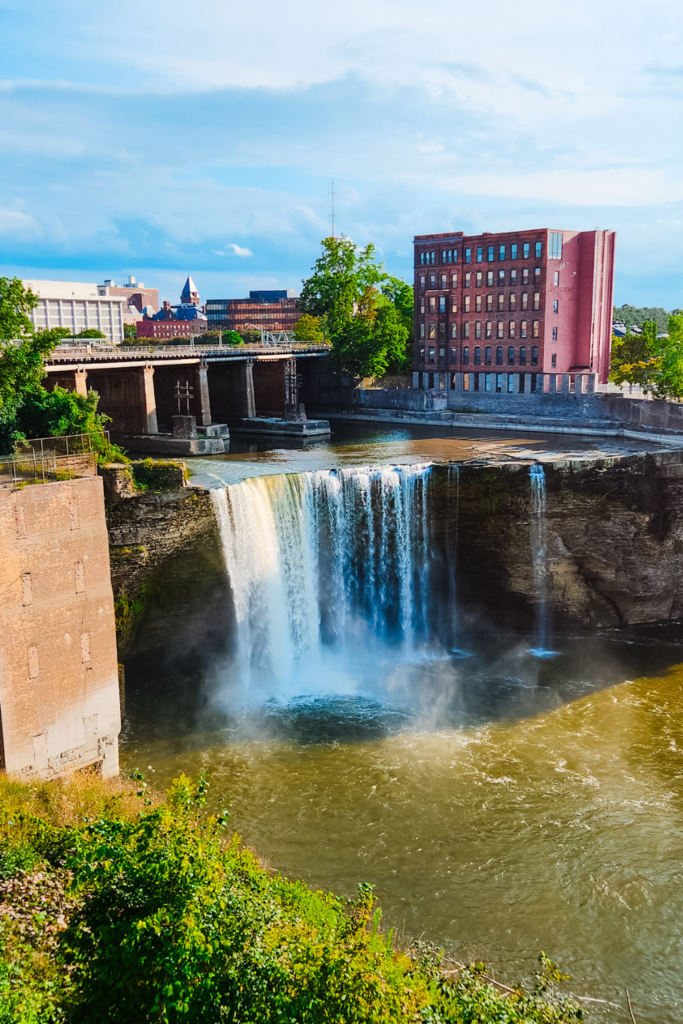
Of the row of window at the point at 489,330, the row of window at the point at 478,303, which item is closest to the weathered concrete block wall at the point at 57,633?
the row of window at the point at 489,330

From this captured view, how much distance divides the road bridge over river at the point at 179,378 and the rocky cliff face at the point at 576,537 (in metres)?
21.5

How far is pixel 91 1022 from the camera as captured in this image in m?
14.2

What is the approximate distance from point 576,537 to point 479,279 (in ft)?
107

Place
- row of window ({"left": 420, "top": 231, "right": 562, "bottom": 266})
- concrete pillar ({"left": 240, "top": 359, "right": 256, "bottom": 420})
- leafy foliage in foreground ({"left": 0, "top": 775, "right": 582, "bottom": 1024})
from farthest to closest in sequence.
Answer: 1. row of window ({"left": 420, "top": 231, "right": 562, "bottom": 266})
2. concrete pillar ({"left": 240, "top": 359, "right": 256, "bottom": 420})
3. leafy foliage in foreground ({"left": 0, "top": 775, "right": 582, "bottom": 1024})

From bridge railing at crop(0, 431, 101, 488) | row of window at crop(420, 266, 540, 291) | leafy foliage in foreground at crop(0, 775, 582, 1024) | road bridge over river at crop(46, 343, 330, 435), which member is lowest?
leafy foliage in foreground at crop(0, 775, 582, 1024)

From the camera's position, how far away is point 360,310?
8869 centimetres

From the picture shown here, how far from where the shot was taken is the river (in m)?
21.3

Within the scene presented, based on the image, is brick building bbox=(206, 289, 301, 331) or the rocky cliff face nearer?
the rocky cliff face

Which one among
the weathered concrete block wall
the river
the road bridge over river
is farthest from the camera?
the road bridge over river

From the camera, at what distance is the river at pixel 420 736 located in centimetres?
2133

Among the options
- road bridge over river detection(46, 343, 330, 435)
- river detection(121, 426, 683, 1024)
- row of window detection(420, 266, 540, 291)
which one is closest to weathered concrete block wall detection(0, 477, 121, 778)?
river detection(121, 426, 683, 1024)

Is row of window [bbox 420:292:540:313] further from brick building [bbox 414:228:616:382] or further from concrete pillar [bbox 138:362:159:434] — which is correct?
concrete pillar [bbox 138:362:159:434]

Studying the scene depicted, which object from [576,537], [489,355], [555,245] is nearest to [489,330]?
[489,355]

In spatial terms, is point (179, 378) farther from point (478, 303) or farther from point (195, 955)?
point (195, 955)
